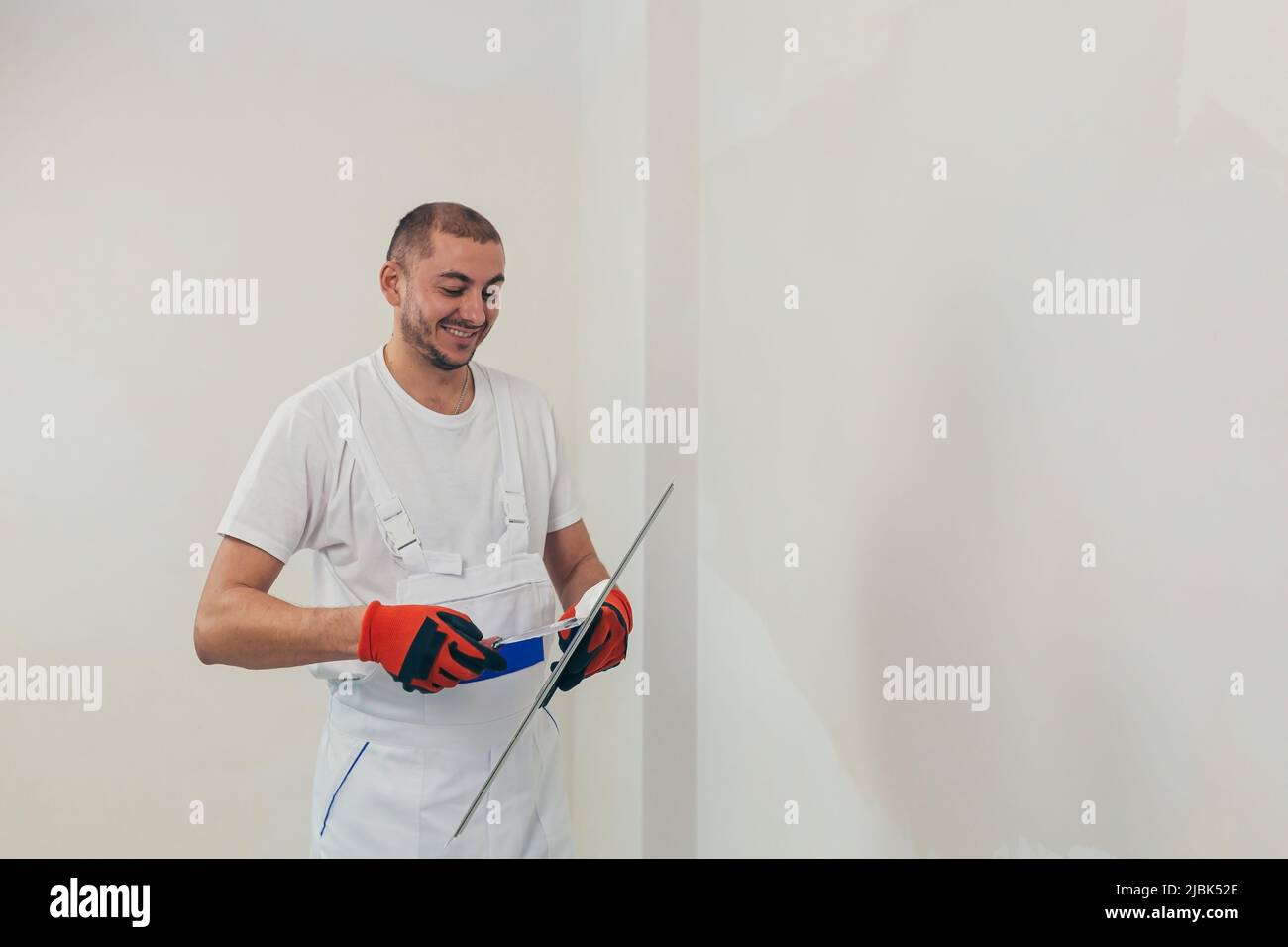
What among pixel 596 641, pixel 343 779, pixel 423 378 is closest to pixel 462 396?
pixel 423 378

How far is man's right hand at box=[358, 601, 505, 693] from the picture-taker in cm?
115

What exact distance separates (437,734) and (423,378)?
0.49m

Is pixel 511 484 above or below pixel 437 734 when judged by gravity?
above

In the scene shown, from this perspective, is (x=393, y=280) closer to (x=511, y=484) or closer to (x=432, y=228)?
(x=432, y=228)

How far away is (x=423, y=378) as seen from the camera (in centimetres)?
136

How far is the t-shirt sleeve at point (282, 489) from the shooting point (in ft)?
4.02

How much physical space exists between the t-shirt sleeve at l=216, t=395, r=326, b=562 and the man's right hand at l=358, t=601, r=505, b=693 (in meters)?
0.17

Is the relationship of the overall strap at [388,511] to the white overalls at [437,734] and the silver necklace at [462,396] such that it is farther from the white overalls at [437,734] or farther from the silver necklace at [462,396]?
the silver necklace at [462,396]

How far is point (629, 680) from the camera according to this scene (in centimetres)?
191

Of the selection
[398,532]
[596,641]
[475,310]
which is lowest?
[596,641]

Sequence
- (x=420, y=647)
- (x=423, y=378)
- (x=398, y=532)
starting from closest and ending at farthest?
(x=420, y=647), (x=398, y=532), (x=423, y=378)

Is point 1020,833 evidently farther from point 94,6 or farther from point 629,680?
point 94,6

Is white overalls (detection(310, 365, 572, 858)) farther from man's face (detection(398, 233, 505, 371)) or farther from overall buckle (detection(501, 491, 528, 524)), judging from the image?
man's face (detection(398, 233, 505, 371))
